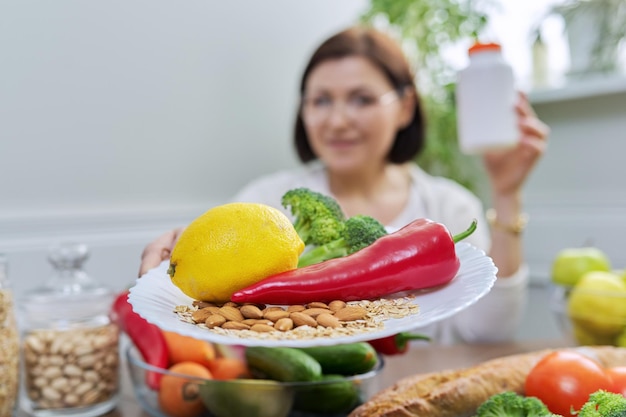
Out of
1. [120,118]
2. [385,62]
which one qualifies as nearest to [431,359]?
[385,62]

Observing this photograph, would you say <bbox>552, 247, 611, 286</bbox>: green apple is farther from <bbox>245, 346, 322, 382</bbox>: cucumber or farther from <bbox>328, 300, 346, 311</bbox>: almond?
<bbox>328, 300, 346, 311</bbox>: almond

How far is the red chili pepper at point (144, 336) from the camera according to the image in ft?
2.33

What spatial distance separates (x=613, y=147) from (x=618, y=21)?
34 centimetres

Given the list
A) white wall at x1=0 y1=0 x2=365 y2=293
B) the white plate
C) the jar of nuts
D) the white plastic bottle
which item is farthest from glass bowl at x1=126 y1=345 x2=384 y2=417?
white wall at x1=0 y1=0 x2=365 y2=293

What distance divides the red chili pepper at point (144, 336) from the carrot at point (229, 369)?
2.7 inches

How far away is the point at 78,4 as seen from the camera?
1477 mm

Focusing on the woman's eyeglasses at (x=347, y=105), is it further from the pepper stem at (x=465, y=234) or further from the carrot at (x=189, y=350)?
the pepper stem at (x=465, y=234)

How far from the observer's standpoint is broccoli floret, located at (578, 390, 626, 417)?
41 centimetres

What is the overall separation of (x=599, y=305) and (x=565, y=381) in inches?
19.3

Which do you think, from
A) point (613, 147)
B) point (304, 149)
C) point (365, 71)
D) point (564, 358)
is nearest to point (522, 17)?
point (613, 147)

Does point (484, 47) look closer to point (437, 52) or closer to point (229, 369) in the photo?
point (229, 369)

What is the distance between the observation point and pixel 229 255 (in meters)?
0.39

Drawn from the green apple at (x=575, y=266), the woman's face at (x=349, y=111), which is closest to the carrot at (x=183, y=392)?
the green apple at (x=575, y=266)

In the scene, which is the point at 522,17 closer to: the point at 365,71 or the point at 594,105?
the point at 594,105
